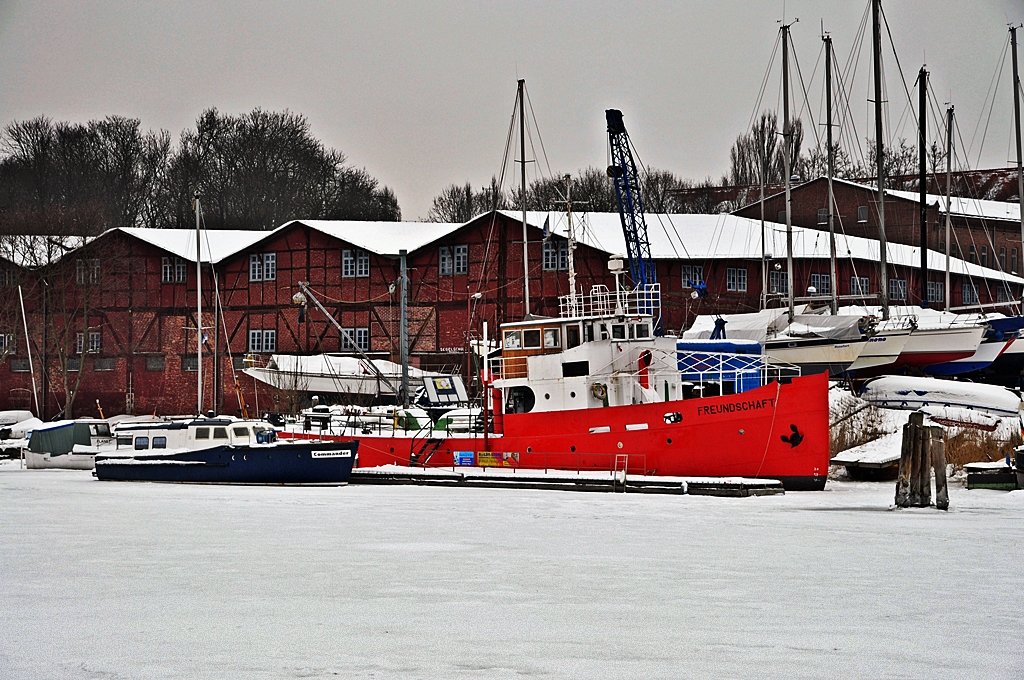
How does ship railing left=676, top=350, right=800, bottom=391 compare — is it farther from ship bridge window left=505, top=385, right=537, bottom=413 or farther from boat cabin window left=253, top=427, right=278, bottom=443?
boat cabin window left=253, top=427, right=278, bottom=443

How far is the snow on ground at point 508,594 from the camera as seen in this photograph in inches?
334

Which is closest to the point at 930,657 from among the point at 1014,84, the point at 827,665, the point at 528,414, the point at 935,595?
the point at 827,665

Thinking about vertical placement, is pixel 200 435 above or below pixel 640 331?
below

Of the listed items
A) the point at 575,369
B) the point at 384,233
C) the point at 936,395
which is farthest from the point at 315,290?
the point at 575,369

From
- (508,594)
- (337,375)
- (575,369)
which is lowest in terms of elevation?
(508,594)

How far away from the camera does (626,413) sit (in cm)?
2869

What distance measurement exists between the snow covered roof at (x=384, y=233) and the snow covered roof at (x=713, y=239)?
4826 millimetres

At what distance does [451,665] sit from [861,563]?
685 centimetres

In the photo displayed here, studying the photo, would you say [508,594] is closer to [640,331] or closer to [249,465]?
[249,465]

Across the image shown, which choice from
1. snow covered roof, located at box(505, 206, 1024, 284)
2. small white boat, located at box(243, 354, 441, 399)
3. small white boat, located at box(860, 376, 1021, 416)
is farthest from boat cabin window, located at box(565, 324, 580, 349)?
small white boat, located at box(243, 354, 441, 399)

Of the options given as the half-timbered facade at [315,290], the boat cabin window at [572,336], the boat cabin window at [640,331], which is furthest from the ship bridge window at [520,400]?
the half-timbered facade at [315,290]

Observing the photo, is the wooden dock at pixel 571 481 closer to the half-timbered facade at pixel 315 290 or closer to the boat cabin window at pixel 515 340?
the boat cabin window at pixel 515 340

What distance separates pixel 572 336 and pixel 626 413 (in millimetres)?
3064

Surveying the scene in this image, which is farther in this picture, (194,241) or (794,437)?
(194,241)
